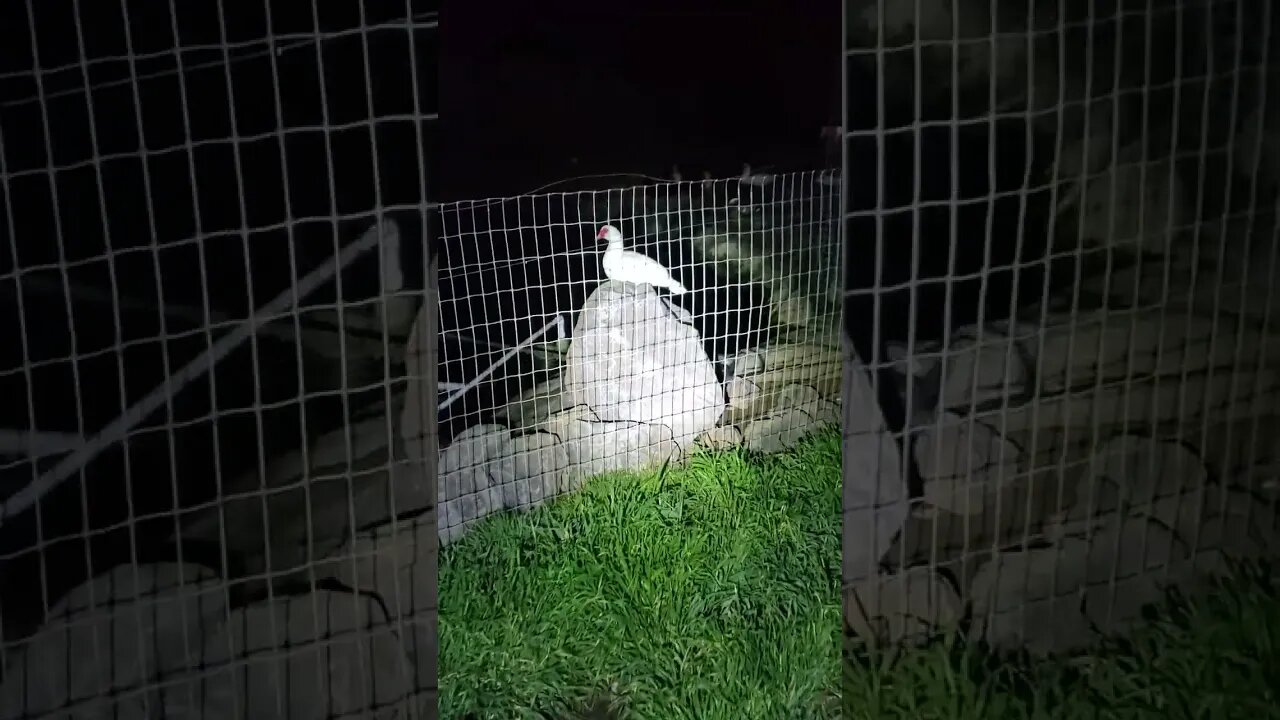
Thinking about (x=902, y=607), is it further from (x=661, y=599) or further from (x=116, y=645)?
(x=116, y=645)

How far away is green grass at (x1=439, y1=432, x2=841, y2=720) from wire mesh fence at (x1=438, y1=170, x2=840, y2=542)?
84mm

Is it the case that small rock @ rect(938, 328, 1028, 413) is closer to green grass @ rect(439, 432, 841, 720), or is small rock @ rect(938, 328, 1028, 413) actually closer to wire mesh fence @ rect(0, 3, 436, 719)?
green grass @ rect(439, 432, 841, 720)

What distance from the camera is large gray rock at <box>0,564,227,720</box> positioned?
1263mm

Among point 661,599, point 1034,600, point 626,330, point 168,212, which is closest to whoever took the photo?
point 168,212

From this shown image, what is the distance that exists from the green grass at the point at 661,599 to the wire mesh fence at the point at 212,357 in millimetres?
497

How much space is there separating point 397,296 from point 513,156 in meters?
0.65

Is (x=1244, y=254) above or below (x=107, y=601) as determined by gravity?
above

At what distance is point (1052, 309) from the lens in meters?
1.75

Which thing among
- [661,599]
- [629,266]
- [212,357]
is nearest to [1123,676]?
[661,599]

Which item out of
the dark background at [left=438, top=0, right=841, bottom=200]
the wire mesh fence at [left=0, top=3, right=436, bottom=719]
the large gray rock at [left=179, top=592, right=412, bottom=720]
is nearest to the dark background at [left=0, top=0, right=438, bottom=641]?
the wire mesh fence at [left=0, top=3, right=436, bottom=719]

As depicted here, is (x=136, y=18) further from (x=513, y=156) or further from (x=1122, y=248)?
(x=1122, y=248)

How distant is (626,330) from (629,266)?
0.58ft

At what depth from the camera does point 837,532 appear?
7.63 feet

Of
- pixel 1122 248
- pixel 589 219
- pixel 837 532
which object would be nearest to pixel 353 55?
pixel 589 219
